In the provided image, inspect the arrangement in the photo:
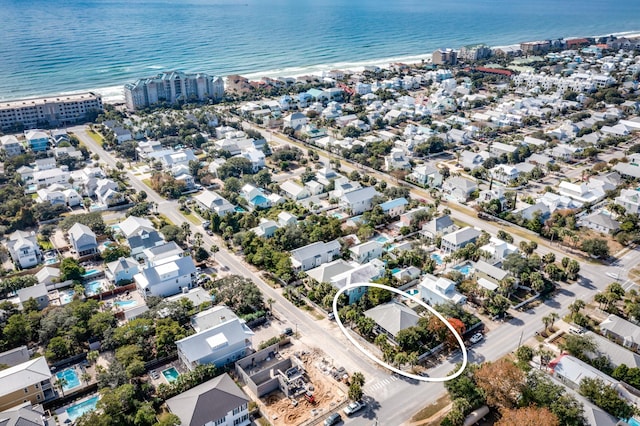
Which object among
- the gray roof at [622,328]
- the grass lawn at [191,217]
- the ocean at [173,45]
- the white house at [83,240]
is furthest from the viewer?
the ocean at [173,45]

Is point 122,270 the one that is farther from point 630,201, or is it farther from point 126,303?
point 630,201

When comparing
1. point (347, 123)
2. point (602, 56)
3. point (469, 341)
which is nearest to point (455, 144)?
point (347, 123)

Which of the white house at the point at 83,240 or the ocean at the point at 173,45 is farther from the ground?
the ocean at the point at 173,45

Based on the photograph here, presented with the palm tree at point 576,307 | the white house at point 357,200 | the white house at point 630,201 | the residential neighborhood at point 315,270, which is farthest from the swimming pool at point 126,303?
the white house at point 630,201

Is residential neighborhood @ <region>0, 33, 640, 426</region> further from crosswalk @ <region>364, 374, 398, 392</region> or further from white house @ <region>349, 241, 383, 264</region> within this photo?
white house @ <region>349, 241, 383, 264</region>

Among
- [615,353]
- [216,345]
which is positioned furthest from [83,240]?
[615,353]

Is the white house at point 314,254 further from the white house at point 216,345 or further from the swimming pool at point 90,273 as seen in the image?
the swimming pool at point 90,273

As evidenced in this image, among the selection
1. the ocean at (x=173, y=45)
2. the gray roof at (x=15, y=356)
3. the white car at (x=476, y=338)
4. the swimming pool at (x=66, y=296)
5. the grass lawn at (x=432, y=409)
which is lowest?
the swimming pool at (x=66, y=296)
